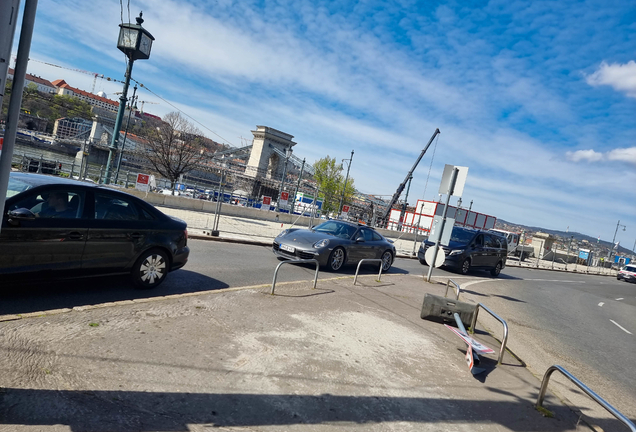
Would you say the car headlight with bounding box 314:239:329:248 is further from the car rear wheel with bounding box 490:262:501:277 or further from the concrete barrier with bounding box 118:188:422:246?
the car rear wheel with bounding box 490:262:501:277

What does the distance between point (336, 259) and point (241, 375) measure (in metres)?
8.02

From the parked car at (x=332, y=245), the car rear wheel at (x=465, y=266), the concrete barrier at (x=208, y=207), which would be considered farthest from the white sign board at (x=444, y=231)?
the concrete barrier at (x=208, y=207)

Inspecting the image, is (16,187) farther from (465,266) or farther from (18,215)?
(465,266)

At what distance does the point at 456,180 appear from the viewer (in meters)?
11.4

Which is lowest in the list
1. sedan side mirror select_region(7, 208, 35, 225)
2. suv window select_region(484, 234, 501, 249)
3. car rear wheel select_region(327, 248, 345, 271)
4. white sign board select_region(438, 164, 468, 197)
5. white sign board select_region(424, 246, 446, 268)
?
car rear wheel select_region(327, 248, 345, 271)

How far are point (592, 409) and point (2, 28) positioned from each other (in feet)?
21.6


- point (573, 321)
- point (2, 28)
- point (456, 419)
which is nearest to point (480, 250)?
point (573, 321)

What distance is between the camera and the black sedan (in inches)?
211

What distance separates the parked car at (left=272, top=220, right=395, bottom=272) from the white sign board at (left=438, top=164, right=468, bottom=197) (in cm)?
277

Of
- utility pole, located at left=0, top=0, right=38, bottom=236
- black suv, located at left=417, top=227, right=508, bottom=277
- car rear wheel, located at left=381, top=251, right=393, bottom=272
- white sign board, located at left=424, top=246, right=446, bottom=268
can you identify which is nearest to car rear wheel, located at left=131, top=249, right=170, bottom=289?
utility pole, located at left=0, top=0, right=38, bottom=236

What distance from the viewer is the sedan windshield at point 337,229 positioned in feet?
41.4

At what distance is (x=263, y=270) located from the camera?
10508 mm

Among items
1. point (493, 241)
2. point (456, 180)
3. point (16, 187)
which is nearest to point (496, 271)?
point (493, 241)

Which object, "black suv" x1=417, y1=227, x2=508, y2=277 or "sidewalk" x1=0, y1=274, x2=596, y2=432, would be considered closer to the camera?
"sidewalk" x1=0, y1=274, x2=596, y2=432
